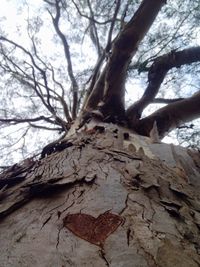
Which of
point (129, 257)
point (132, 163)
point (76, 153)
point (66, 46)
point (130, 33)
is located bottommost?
point (129, 257)

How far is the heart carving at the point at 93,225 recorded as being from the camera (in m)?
0.71

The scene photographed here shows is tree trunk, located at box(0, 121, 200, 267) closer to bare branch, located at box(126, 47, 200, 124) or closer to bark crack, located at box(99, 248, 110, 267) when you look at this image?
bark crack, located at box(99, 248, 110, 267)

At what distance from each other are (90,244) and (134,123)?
2.12 m

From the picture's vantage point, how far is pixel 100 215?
80 centimetres

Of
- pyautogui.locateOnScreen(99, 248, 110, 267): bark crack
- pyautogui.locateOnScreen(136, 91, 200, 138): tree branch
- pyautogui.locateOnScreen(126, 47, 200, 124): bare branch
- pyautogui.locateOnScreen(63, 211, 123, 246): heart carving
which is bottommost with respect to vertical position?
pyautogui.locateOnScreen(99, 248, 110, 267): bark crack

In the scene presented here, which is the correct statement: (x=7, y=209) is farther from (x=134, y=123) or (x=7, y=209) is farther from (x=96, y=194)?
(x=134, y=123)

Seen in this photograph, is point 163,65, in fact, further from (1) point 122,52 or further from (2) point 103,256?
(2) point 103,256

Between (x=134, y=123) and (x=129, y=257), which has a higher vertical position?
(x=134, y=123)

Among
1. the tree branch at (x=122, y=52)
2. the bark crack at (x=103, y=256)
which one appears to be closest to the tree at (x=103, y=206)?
the bark crack at (x=103, y=256)

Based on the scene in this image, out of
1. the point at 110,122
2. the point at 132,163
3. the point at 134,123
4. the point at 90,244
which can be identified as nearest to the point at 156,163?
the point at 132,163

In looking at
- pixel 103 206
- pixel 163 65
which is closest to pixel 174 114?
pixel 163 65

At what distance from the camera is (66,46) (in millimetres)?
4633

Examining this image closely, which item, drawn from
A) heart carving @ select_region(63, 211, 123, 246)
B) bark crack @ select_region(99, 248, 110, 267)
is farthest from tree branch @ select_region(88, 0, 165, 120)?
bark crack @ select_region(99, 248, 110, 267)

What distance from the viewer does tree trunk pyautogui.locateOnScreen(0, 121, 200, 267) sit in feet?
2.14
